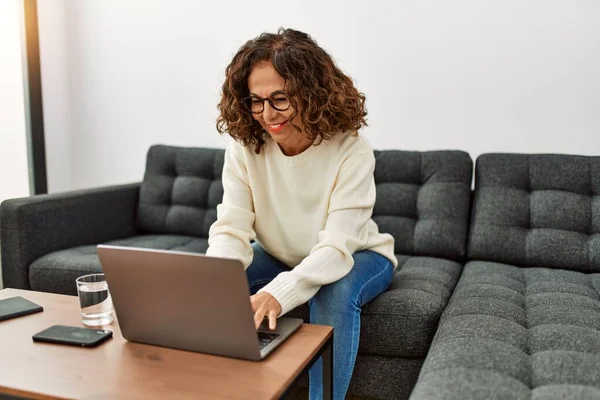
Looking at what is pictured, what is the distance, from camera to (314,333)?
120 centimetres

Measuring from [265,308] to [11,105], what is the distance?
8.31 ft

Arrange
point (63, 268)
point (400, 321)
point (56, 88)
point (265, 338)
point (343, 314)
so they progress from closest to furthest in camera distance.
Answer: point (265, 338) → point (343, 314) → point (400, 321) → point (63, 268) → point (56, 88)

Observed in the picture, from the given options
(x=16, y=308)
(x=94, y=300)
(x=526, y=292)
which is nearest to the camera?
(x=94, y=300)

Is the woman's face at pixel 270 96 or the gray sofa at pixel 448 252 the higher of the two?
the woman's face at pixel 270 96

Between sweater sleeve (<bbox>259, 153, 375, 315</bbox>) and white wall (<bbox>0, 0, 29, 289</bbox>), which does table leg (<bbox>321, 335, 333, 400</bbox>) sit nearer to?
sweater sleeve (<bbox>259, 153, 375, 315</bbox>)

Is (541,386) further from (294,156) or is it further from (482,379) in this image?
(294,156)

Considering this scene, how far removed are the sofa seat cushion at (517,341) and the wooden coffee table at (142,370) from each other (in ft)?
0.81

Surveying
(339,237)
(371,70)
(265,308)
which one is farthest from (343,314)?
(371,70)

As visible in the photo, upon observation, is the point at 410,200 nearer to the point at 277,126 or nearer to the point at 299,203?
the point at 299,203

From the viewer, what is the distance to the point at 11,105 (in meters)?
3.14

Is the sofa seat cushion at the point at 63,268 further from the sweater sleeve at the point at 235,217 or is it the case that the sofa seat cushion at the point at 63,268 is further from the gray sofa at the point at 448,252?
the sweater sleeve at the point at 235,217

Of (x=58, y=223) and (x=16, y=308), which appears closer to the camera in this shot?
(x=16, y=308)

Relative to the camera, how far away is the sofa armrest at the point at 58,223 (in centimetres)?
217

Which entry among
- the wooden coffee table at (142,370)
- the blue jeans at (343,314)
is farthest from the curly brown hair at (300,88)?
the wooden coffee table at (142,370)
